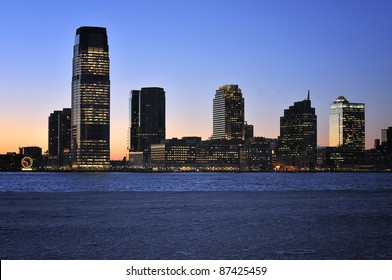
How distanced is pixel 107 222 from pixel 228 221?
945 cm

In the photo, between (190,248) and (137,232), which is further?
(137,232)

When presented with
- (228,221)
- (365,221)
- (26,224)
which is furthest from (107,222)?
(365,221)

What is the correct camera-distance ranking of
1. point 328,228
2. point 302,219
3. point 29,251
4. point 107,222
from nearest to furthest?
point 29,251, point 328,228, point 107,222, point 302,219

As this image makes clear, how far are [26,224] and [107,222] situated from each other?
19.9 ft

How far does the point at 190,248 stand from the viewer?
109 feet

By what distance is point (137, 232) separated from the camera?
41.1 m
